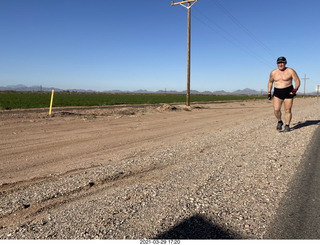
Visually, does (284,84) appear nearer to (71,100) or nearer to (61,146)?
(61,146)

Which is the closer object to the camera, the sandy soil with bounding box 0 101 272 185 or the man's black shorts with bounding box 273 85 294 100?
the sandy soil with bounding box 0 101 272 185

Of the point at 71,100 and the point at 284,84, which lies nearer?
the point at 284,84

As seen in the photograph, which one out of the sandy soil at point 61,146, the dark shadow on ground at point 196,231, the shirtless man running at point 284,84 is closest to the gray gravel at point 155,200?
the dark shadow on ground at point 196,231

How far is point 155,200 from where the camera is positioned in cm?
254

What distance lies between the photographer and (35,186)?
292 centimetres

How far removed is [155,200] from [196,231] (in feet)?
2.21

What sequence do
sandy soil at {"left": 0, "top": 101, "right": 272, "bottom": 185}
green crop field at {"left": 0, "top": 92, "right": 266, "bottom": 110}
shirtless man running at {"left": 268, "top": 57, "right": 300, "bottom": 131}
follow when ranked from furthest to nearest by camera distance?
1. green crop field at {"left": 0, "top": 92, "right": 266, "bottom": 110}
2. shirtless man running at {"left": 268, "top": 57, "right": 300, "bottom": 131}
3. sandy soil at {"left": 0, "top": 101, "right": 272, "bottom": 185}

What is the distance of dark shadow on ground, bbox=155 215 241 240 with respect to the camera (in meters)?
1.90

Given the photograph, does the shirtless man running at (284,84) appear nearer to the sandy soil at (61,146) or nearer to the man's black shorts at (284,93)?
the man's black shorts at (284,93)

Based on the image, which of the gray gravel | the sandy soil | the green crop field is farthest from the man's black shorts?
the green crop field

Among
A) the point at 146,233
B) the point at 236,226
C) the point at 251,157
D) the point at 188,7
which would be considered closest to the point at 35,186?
the point at 146,233

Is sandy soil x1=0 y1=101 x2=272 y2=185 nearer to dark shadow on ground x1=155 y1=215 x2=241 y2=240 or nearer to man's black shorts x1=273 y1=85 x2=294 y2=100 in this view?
dark shadow on ground x1=155 y1=215 x2=241 y2=240

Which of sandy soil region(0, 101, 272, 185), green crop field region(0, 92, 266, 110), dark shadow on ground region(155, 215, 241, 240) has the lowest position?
dark shadow on ground region(155, 215, 241, 240)

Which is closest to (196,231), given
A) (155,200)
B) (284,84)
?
(155,200)
